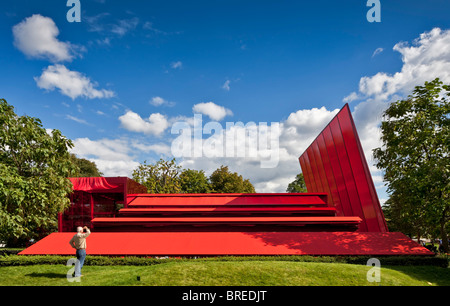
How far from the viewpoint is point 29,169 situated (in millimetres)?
13984

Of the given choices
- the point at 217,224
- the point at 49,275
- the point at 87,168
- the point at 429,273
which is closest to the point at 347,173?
the point at 429,273

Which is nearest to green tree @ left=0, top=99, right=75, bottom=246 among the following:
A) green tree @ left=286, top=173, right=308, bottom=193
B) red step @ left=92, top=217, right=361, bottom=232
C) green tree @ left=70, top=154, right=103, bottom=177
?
red step @ left=92, top=217, right=361, bottom=232

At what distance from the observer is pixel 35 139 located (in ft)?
45.1

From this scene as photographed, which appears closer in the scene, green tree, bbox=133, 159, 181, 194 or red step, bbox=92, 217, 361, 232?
red step, bbox=92, 217, 361, 232

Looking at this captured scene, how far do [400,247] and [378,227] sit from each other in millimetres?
2140

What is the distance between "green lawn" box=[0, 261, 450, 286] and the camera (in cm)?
827

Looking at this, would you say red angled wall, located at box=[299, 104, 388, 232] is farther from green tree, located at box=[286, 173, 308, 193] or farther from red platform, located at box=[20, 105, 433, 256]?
green tree, located at box=[286, 173, 308, 193]

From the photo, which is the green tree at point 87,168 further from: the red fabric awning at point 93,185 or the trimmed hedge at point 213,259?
the trimmed hedge at point 213,259

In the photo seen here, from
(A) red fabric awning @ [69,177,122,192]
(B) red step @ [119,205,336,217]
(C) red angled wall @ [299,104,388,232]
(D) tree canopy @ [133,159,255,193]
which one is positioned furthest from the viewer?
(D) tree canopy @ [133,159,255,193]

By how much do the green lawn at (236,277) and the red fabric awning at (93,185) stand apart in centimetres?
934

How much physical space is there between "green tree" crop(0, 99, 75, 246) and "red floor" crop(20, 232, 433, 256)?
7.57ft
